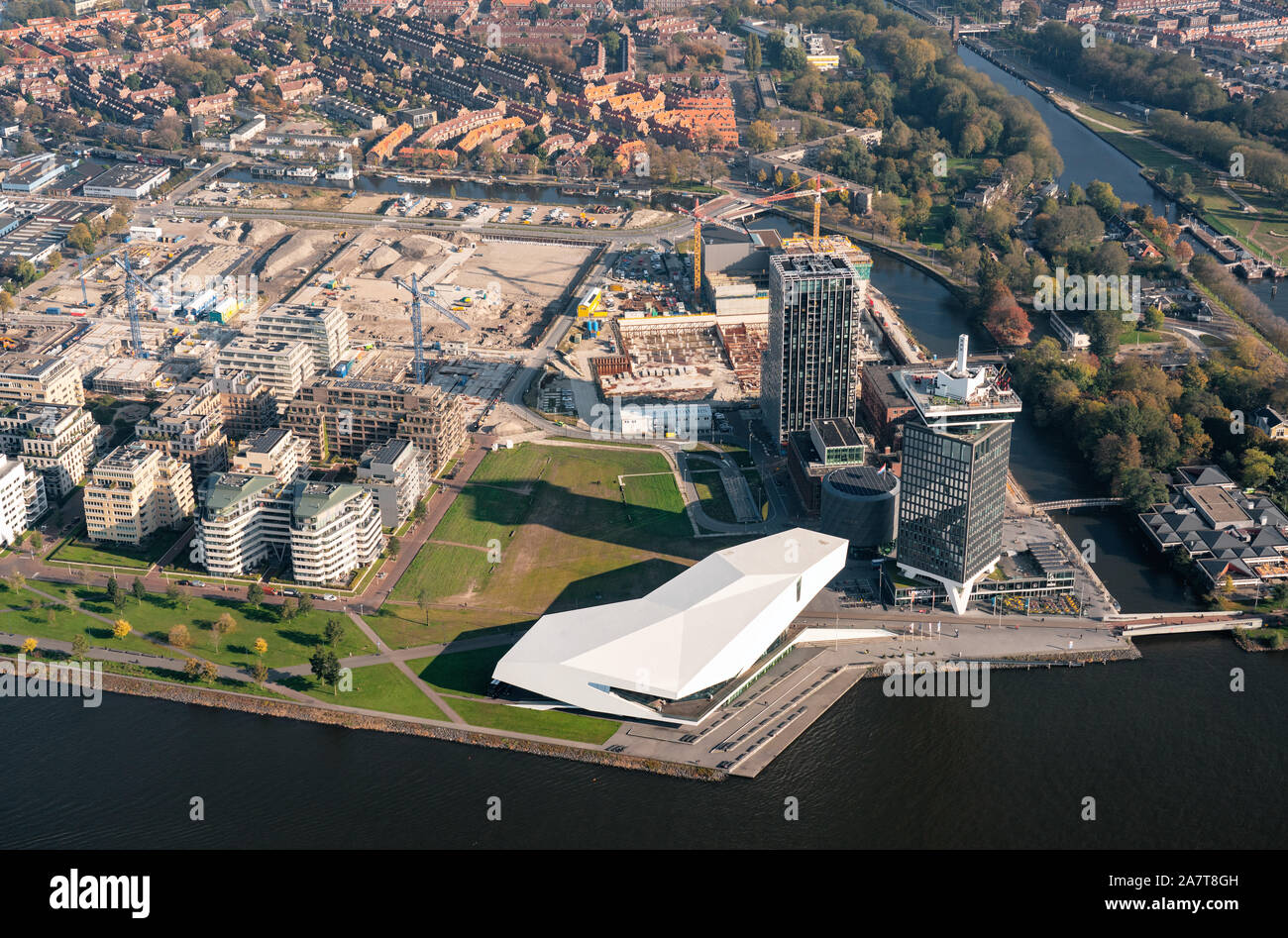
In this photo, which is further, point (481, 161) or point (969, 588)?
point (481, 161)

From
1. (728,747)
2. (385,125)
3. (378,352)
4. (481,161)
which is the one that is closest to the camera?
(728,747)

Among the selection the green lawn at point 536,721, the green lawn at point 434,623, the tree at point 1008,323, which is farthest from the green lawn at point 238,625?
the tree at point 1008,323

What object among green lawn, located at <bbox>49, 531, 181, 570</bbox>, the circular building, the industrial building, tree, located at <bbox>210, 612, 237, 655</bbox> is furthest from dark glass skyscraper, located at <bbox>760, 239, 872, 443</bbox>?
the industrial building

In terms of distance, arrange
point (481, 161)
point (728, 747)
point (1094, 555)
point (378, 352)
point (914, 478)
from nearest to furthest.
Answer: point (728, 747) < point (914, 478) < point (1094, 555) < point (378, 352) < point (481, 161)

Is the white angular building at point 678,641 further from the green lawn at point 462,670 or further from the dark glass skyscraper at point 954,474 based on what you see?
the dark glass skyscraper at point 954,474

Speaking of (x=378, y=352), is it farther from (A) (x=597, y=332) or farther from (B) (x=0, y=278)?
(B) (x=0, y=278)

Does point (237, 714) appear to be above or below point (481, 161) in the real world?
below

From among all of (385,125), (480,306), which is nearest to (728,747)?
(480,306)

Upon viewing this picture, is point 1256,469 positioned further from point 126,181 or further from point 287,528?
point 126,181
